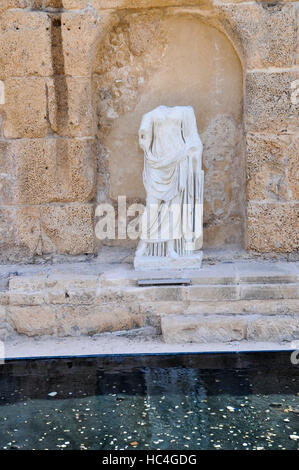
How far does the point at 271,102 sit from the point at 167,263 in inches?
67.6

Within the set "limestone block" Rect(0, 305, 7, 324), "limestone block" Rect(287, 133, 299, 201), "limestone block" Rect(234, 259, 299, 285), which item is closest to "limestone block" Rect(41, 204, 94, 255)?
"limestone block" Rect(0, 305, 7, 324)

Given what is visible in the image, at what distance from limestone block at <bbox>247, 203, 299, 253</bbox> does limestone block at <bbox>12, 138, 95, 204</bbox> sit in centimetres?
155

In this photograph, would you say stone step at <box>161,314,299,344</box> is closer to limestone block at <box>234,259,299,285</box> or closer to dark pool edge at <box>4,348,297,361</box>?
dark pool edge at <box>4,348,297,361</box>

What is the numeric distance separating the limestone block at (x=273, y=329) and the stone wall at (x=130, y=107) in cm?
87

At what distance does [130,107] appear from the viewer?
18.9 ft

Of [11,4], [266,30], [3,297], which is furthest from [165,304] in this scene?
[11,4]

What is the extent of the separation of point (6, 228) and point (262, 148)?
98.9 inches

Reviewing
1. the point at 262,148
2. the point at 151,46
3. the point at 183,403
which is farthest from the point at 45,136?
the point at 183,403

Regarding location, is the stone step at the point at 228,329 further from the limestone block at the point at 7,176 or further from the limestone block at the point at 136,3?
the limestone block at the point at 136,3

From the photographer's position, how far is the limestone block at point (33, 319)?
5.13 m

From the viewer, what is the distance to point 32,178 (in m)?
5.53

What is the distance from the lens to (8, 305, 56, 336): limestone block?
202 inches
